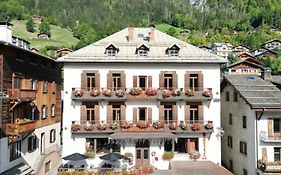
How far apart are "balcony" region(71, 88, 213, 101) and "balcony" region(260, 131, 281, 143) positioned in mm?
5787

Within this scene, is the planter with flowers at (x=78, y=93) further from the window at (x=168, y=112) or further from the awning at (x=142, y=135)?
the window at (x=168, y=112)

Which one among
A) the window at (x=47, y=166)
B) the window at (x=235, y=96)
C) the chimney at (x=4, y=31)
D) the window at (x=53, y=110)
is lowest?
the window at (x=47, y=166)

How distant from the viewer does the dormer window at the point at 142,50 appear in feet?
106

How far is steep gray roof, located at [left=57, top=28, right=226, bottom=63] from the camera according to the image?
31.8m

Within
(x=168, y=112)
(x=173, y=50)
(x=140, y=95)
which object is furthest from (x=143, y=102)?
(x=173, y=50)

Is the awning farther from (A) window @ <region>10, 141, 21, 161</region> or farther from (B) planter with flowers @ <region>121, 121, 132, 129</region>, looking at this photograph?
(A) window @ <region>10, 141, 21, 161</region>

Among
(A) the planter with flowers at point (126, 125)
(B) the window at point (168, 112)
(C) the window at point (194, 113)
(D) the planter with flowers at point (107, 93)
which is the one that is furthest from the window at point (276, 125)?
(D) the planter with flowers at point (107, 93)

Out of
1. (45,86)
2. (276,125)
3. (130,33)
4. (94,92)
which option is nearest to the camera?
(276,125)

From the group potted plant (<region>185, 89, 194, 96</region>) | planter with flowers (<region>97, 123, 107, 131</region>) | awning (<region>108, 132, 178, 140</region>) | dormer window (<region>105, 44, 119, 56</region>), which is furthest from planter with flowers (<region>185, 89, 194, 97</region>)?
planter with flowers (<region>97, 123, 107, 131</region>)

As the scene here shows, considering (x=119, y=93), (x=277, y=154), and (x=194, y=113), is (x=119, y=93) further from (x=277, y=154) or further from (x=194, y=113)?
(x=277, y=154)

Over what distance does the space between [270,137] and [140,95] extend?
11895 millimetres

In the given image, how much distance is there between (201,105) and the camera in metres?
32.3

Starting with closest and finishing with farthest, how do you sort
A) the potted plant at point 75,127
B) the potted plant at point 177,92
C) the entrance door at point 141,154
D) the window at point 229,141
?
the potted plant at point 75,127 → the potted plant at point 177,92 → the entrance door at point 141,154 → the window at point 229,141

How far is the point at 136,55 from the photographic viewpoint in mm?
32594
